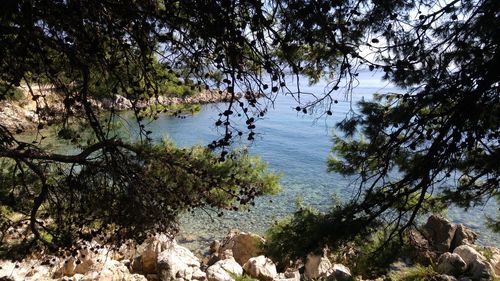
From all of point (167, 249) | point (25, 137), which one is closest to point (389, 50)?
point (167, 249)

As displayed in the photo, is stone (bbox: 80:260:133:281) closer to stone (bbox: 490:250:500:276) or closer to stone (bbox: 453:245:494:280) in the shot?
stone (bbox: 453:245:494:280)

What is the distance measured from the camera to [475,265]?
9.12 meters

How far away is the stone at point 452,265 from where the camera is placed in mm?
9117

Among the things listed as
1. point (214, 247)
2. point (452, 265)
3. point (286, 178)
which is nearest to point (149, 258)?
point (214, 247)

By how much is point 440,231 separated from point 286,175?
324 inches

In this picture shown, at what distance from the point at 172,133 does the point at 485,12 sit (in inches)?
985

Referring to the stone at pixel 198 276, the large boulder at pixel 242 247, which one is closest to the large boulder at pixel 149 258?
the stone at pixel 198 276

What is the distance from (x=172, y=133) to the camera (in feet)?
88.9

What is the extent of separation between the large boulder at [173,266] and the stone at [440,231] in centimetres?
736

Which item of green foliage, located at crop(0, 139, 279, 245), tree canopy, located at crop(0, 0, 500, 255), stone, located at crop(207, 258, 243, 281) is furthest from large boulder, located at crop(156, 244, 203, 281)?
tree canopy, located at crop(0, 0, 500, 255)

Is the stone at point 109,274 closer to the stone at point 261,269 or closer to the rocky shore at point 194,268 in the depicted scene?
the rocky shore at point 194,268

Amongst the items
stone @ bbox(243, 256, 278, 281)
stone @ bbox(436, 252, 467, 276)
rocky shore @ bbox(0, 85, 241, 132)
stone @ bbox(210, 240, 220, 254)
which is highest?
Answer: rocky shore @ bbox(0, 85, 241, 132)

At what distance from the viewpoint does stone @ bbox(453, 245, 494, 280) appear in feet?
28.7

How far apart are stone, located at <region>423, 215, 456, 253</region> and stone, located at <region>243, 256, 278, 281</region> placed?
17.8ft
